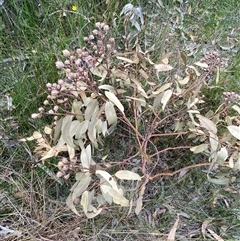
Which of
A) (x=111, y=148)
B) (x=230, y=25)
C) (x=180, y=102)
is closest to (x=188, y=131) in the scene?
(x=180, y=102)

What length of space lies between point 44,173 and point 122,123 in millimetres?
297

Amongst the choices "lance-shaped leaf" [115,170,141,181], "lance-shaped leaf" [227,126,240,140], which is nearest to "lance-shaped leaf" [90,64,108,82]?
"lance-shaped leaf" [115,170,141,181]

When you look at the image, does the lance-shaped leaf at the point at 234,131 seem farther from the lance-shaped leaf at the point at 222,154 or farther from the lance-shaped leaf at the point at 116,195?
the lance-shaped leaf at the point at 116,195

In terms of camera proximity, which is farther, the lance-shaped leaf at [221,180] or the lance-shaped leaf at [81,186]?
the lance-shaped leaf at [221,180]

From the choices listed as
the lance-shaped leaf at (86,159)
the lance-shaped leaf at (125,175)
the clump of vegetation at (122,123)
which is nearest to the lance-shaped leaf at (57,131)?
the clump of vegetation at (122,123)

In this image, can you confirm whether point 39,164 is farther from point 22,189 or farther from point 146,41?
point 146,41

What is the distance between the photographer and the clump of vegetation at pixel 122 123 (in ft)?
3.81

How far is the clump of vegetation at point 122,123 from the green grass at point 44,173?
0.21 ft

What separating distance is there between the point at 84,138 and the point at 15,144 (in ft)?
0.90

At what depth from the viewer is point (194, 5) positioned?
1.80 metres

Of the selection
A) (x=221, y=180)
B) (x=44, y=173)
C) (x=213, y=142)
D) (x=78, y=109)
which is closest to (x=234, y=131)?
(x=213, y=142)

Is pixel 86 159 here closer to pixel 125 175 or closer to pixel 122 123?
pixel 125 175

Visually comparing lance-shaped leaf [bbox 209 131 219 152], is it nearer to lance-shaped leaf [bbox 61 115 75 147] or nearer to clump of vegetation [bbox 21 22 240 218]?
clump of vegetation [bbox 21 22 240 218]

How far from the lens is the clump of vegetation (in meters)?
1.16
